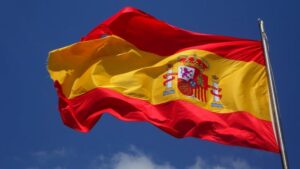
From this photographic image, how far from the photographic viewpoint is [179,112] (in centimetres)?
1552

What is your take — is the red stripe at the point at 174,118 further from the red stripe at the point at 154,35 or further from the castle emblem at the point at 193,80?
the red stripe at the point at 154,35

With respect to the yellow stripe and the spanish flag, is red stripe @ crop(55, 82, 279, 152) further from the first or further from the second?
the yellow stripe

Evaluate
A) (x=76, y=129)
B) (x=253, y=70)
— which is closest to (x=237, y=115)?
(x=253, y=70)

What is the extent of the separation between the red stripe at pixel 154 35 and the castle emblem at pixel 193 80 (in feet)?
1.80

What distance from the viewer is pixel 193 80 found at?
16.1 meters

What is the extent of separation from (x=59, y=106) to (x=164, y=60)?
3.16 m

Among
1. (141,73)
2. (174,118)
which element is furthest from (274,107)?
(141,73)

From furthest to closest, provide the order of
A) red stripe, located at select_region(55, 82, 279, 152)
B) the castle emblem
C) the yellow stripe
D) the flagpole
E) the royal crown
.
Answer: the royal crown < the castle emblem < the yellow stripe < red stripe, located at select_region(55, 82, 279, 152) < the flagpole

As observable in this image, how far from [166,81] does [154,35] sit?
171 centimetres

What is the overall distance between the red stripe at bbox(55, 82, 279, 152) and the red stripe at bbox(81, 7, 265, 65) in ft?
6.31

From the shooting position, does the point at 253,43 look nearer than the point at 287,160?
No

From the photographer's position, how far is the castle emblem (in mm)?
15875

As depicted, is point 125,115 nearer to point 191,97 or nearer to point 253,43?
point 191,97

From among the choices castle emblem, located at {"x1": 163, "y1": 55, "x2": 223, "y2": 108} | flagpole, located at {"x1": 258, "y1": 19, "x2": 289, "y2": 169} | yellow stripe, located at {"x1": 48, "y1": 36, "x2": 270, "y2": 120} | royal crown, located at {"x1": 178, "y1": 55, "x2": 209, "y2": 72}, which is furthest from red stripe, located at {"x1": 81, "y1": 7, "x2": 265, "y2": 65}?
flagpole, located at {"x1": 258, "y1": 19, "x2": 289, "y2": 169}
